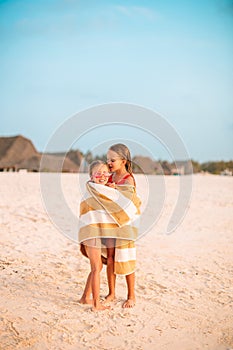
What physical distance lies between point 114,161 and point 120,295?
65.1 inches

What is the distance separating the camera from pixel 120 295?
4543 mm

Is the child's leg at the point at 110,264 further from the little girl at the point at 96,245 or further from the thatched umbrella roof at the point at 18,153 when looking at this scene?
the thatched umbrella roof at the point at 18,153

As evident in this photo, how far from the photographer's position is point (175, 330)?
369cm

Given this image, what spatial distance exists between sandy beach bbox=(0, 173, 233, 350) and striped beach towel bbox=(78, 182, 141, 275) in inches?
23.9

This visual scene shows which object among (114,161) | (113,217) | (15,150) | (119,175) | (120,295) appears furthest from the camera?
(15,150)

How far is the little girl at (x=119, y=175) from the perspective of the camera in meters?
3.97

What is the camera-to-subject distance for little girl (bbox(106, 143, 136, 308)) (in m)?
3.97

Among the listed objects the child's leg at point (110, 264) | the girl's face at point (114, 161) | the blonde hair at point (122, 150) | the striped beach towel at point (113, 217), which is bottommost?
the child's leg at point (110, 264)

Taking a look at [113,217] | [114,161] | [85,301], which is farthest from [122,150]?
[85,301]

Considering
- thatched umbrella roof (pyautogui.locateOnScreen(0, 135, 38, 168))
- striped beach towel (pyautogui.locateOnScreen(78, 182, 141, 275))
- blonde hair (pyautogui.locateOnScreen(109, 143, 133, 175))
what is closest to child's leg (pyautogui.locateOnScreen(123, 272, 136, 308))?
striped beach towel (pyautogui.locateOnScreen(78, 182, 141, 275))

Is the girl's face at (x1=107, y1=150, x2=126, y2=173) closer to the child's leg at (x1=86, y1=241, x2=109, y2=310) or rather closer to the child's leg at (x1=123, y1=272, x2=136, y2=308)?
the child's leg at (x1=86, y1=241, x2=109, y2=310)

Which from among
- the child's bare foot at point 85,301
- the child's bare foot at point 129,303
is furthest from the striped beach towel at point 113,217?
the child's bare foot at point 85,301

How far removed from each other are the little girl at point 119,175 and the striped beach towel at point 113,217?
8 cm

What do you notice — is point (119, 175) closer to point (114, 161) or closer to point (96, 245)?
point (114, 161)
